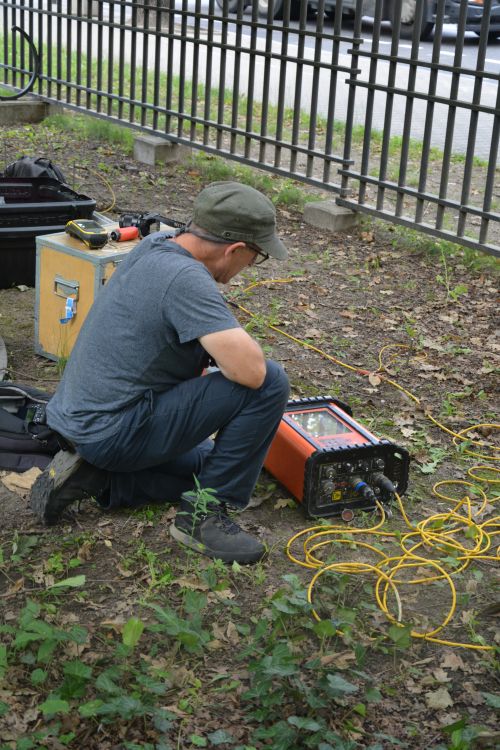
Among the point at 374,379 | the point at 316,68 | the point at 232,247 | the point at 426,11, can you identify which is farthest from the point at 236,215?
the point at 426,11

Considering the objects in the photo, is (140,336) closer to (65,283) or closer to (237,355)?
(237,355)

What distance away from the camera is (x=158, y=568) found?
12.8ft

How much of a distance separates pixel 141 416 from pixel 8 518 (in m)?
0.77

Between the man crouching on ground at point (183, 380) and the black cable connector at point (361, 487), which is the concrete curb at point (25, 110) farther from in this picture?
the black cable connector at point (361, 487)

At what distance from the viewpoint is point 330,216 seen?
8352 mm

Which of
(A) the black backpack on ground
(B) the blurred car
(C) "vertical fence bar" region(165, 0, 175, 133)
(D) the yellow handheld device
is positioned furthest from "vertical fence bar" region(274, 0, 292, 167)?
(B) the blurred car

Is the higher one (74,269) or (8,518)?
(74,269)

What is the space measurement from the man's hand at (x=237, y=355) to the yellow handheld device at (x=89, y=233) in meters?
1.99

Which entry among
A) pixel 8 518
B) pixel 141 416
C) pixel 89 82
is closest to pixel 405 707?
pixel 141 416

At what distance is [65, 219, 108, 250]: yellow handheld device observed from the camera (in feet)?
18.1

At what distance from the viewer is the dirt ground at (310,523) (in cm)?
311

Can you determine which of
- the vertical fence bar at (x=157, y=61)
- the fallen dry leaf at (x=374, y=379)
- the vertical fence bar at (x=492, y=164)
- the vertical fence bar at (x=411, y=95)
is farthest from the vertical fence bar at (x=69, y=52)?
the fallen dry leaf at (x=374, y=379)

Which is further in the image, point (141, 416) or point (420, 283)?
point (420, 283)

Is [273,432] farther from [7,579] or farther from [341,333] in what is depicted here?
[341,333]
